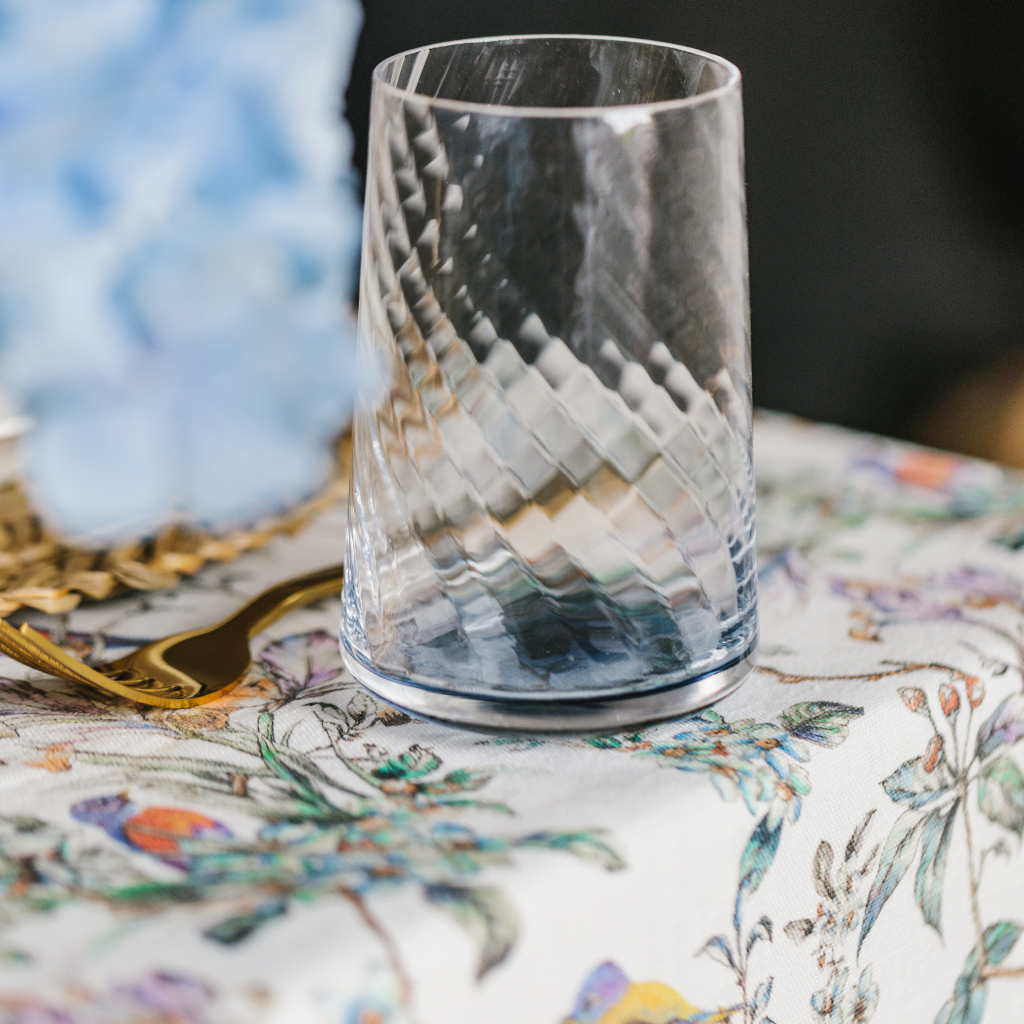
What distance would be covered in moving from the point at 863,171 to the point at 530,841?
0.73 metres

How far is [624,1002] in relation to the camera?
9.9 inches

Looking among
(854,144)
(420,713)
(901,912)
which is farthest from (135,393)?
(854,144)

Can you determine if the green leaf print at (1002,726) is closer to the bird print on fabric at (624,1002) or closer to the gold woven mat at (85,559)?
the bird print on fabric at (624,1002)

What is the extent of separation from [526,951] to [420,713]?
74 millimetres

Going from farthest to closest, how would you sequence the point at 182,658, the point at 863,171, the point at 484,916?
the point at 863,171
the point at 182,658
the point at 484,916

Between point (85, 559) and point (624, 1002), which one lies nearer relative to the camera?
point (624, 1002)

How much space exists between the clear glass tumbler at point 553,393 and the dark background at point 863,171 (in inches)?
17.9

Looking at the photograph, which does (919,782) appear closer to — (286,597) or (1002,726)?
(1002,726)

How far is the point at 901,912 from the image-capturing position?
1.03 feet

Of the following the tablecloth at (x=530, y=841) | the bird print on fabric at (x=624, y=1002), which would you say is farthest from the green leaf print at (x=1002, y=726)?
the bird print on fabric at (x=624, y=1002)

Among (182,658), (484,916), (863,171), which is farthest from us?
(863,171)

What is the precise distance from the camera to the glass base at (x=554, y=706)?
0.93ft

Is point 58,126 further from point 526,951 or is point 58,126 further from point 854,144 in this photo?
point 854,144

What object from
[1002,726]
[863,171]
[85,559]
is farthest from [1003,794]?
[863,171]
